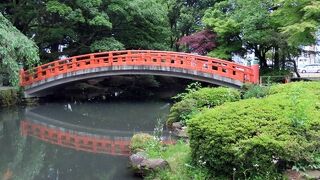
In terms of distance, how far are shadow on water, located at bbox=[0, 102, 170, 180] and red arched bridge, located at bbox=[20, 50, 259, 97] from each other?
1.46 meters

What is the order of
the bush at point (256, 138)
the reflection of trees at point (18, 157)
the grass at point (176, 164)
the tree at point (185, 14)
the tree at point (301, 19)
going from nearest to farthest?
1. the bush at point (256, 138)
2. the grass at point (176, 164)
3. the reflection of trees at point (18, 157)
4. the tree at point (301, 19)
5. the tree at point (185, 14)

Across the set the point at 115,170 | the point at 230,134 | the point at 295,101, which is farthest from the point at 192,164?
the point at 115,170

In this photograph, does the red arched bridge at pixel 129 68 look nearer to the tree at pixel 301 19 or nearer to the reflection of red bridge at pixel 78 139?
Result: the tree at pixel 301 19

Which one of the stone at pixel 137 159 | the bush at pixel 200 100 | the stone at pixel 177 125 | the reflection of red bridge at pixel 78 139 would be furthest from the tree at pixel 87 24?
the stone at pixel 137 159

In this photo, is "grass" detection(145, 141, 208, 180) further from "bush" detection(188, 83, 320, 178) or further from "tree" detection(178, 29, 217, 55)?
"tree" detection(178, 29, 217, 55)

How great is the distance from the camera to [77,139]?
46.5 feet

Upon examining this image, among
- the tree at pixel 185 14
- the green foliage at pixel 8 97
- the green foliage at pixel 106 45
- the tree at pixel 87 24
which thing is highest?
the tree at pixel 185 14

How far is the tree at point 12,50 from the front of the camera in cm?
1769

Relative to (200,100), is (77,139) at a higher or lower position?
lower

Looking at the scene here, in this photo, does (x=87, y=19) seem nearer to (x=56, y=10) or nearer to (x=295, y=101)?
(x=56, y=10)

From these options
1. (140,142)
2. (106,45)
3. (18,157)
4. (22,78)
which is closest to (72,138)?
(18,157)

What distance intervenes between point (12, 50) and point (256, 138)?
47.2 ft

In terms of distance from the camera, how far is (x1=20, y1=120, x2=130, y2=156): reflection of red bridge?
12.4 metres

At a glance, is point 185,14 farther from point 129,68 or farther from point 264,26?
point 129,68
